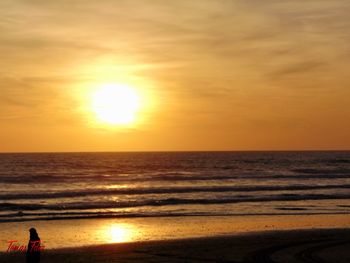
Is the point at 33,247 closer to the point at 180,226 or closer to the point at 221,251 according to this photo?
the point at 221,251

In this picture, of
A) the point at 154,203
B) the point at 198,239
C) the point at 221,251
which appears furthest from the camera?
the point at 154,203

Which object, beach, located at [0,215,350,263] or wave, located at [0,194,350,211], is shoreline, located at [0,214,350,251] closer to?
beach, located at [0,215,350,263]

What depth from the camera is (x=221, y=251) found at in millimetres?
22219

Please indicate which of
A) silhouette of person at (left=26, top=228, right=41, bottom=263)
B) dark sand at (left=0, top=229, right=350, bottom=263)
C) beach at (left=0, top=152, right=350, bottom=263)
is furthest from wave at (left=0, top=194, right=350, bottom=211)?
silhouette of person at (left=26, top=228, right=41, bottom=263)

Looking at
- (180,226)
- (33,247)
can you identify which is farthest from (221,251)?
(33,247)

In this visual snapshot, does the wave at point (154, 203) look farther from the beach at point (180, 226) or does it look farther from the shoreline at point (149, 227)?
the shoreline at point (149, 227)

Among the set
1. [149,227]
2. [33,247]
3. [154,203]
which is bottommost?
[33,247]

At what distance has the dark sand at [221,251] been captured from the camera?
20.8m

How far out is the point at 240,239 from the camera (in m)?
25.4

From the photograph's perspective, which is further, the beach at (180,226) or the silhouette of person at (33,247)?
the beach at (180,226)

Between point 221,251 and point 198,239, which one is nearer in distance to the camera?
point 221,251

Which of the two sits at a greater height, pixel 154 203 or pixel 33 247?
pixel 154 203

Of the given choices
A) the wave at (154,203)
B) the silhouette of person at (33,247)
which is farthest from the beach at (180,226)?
the silhouette of person at (33,247)

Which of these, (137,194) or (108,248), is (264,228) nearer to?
(108,248)
